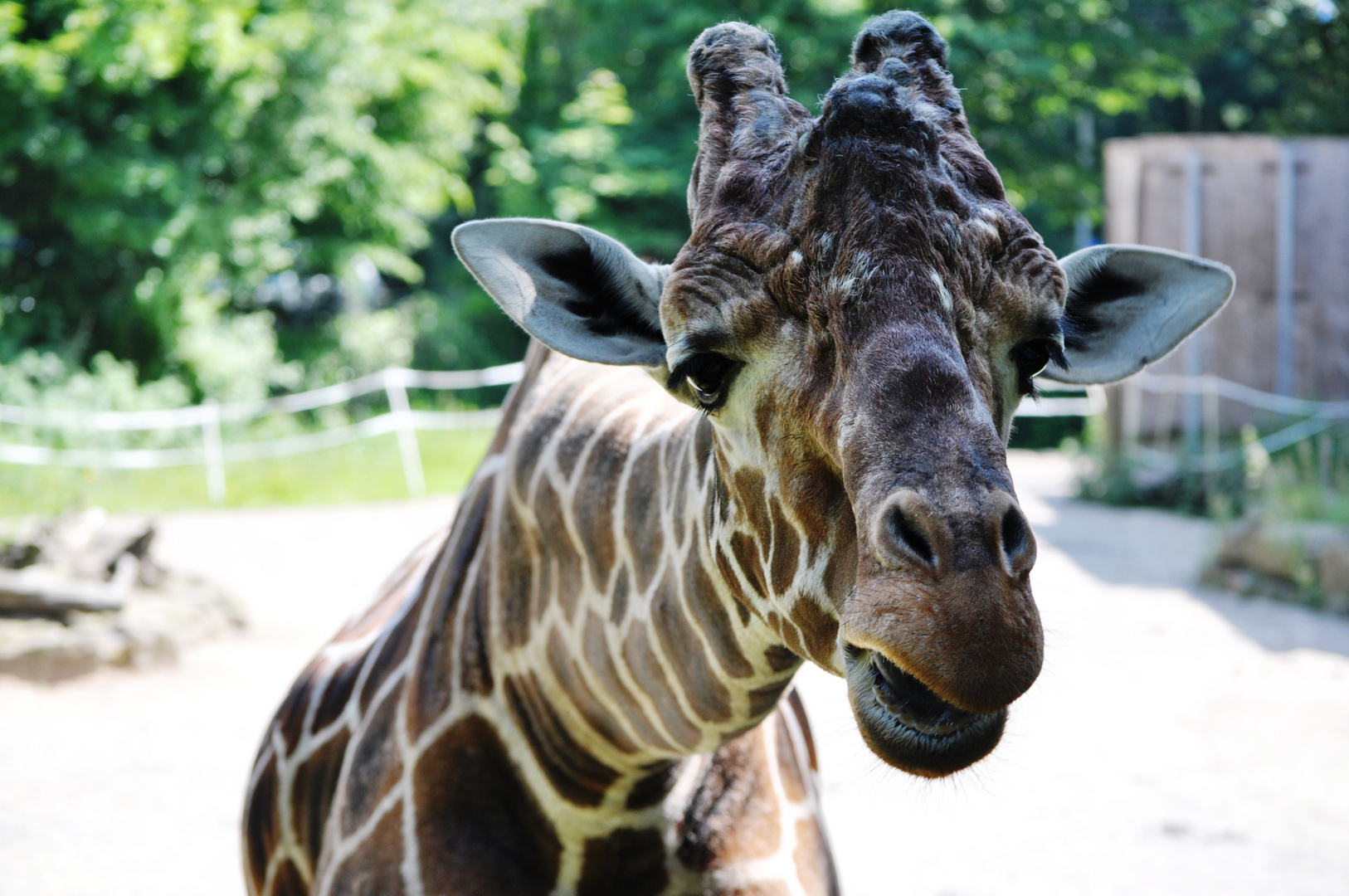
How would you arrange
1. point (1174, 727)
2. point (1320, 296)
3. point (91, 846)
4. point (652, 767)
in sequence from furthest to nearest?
point (1320, 296) < point (1174, 727) < point (91, 846) < point (652, 767)

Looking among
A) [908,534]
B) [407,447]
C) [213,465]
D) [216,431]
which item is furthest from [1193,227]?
[908,534]

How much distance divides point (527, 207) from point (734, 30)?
1832 centimetres

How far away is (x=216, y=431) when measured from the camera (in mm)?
13508

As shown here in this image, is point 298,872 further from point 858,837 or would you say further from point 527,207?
point 527,207

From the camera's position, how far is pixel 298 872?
255cm

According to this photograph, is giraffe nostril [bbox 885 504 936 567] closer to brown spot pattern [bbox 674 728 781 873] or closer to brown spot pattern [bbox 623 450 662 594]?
brown spot pattern [bbox 623 450 662 594]

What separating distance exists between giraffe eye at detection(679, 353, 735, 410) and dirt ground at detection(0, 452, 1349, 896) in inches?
76.6

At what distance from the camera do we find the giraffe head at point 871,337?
1.24 meters

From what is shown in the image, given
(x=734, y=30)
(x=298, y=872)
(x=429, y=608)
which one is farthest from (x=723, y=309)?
(x=298, y=872)

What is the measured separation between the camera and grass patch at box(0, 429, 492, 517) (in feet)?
37.5

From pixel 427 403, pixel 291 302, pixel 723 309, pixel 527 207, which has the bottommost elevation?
pixel 427 403

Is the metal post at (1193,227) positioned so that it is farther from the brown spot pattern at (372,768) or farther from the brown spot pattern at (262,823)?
the brown spot pattern at (372,768)

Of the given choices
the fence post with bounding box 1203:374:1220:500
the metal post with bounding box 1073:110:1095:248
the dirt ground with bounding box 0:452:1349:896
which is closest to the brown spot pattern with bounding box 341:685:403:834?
the dirt ground with bounding box 0:452:1349:896

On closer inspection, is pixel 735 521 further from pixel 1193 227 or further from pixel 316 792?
pixel 1193 227
